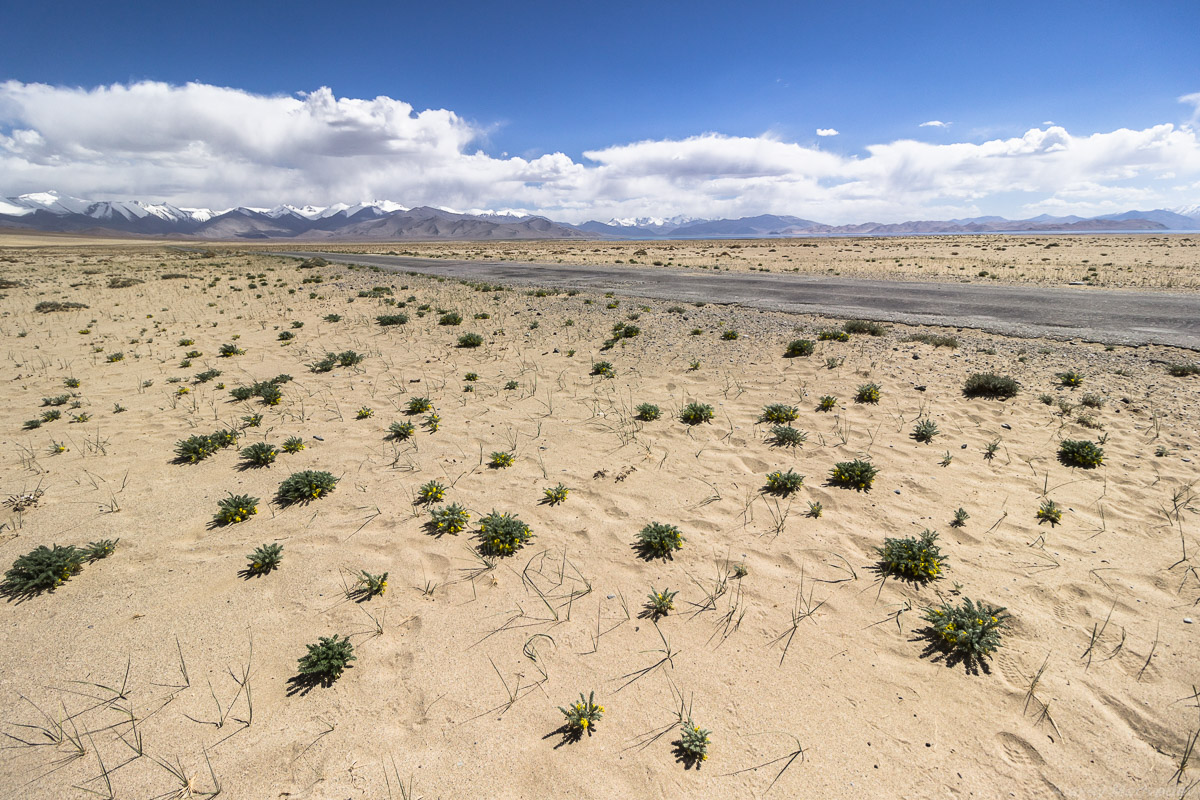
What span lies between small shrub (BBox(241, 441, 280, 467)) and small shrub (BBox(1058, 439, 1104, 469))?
1182 cm

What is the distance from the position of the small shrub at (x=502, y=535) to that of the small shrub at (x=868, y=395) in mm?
6952

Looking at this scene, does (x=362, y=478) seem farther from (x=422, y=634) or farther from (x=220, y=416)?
(x=220, y=416)

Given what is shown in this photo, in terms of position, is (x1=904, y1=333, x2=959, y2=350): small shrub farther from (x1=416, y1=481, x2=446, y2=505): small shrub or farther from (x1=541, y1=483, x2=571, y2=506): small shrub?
(x1=416, y1=481, x2=446, y2=505): small shrub

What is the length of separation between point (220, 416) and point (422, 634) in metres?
7.93

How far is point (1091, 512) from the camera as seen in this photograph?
19.0ft

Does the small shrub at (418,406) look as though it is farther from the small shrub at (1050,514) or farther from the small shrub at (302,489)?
the small shrub at (1050,514)

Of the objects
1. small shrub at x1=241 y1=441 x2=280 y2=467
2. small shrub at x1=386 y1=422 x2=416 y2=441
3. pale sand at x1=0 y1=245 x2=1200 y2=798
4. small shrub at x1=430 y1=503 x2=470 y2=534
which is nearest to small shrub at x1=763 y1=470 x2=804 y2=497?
pale sand at x1=0 y1=245 x2=1200 y2=798

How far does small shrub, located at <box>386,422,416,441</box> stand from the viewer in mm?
8414

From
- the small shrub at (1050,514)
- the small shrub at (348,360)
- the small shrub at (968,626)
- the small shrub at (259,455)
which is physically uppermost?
the small shrub at (348,360)

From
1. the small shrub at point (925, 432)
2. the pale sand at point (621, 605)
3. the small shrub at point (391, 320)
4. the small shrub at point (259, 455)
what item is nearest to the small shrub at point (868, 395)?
the pale sand at point (621, 605)

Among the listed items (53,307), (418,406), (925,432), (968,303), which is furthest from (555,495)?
(53,307)

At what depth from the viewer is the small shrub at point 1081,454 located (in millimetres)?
6641

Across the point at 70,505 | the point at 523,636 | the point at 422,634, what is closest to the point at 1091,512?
the point at 523,636

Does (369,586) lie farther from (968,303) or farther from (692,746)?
(968,303)
